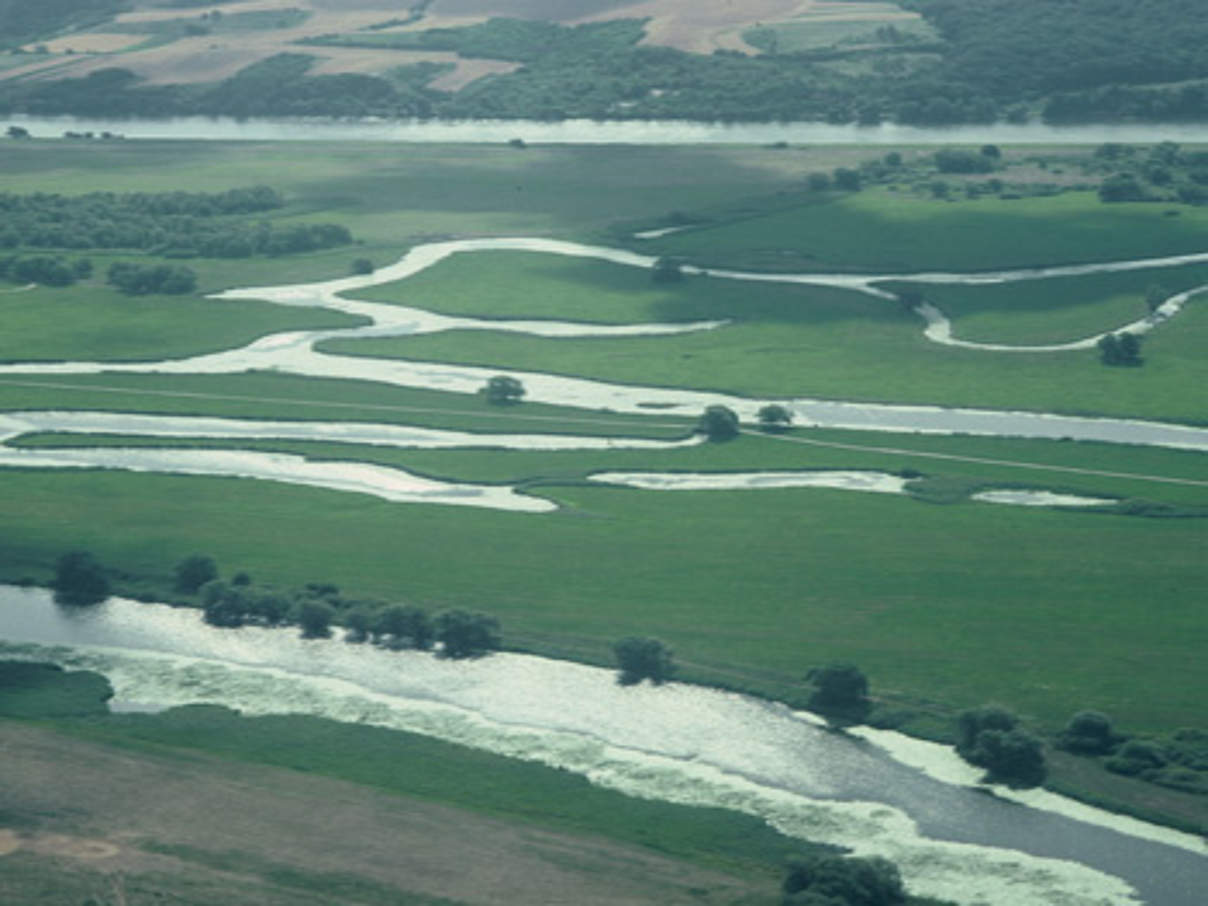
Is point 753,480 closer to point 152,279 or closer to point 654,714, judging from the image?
point 654,714

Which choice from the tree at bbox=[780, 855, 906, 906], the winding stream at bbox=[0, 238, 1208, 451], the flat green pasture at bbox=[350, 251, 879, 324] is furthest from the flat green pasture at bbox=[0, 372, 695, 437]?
the tree at bbox=[780, 855, 906, 906]

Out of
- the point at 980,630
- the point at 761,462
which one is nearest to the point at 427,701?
the point at 980,630

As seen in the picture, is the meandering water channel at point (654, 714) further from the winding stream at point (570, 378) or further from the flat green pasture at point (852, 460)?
the flat green pasture at point (852, 460)

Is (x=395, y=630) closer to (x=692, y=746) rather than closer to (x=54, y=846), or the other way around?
(x=692, y=746)

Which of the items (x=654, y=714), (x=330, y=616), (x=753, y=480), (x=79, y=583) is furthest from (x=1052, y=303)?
(x=79, y=583)

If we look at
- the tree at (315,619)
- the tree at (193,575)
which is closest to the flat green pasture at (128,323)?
the tree at (193,575)
